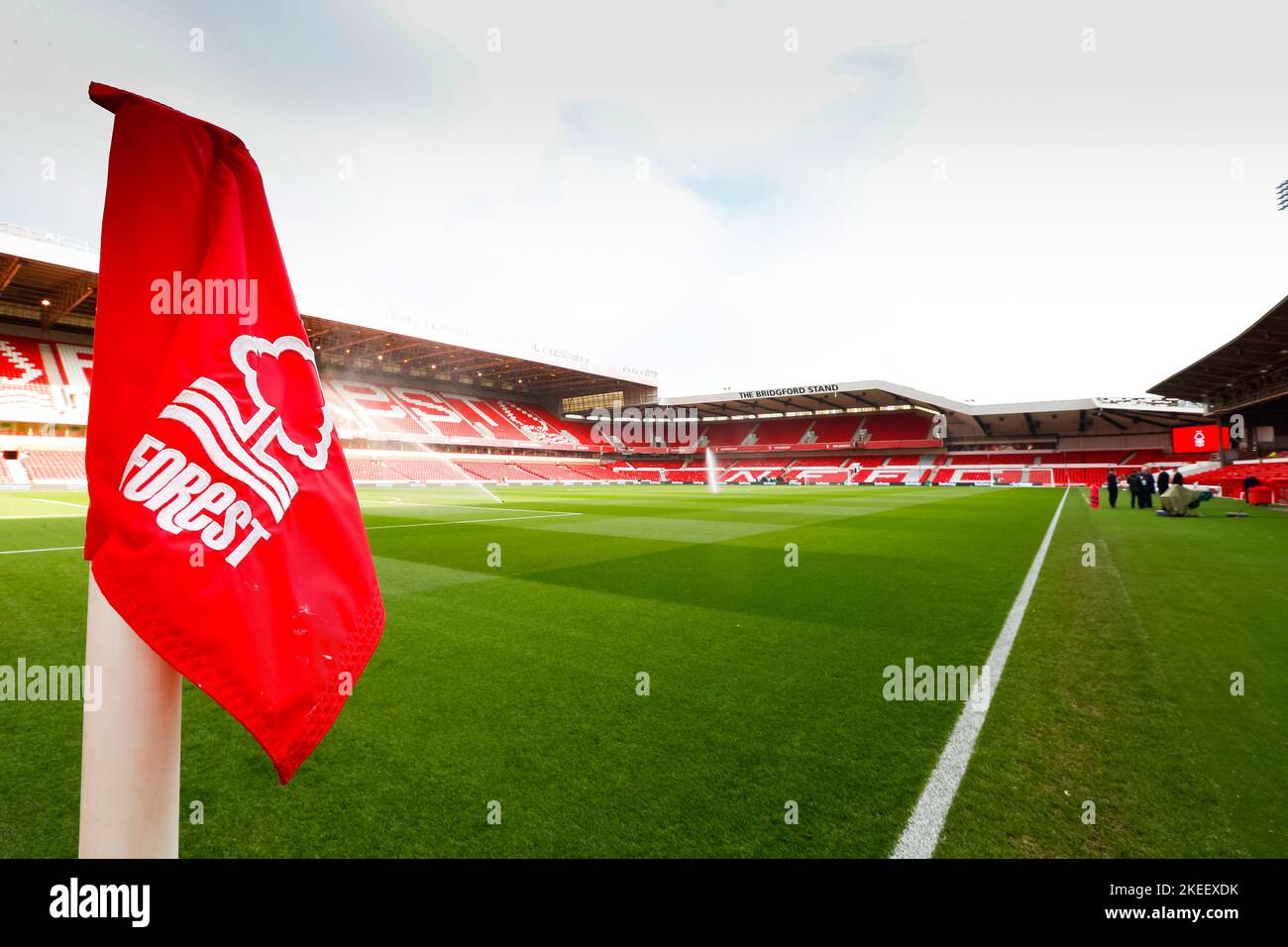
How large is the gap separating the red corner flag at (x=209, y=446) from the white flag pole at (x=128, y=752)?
0.06m

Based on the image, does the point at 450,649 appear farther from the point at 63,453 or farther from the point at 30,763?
the point at 63,453

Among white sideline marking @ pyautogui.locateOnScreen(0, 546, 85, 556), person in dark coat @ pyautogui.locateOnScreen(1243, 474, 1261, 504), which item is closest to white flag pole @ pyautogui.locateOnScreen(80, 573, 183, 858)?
white sideline marking @ pyautogui.locateOnScreen(0, 546, 85, 556)

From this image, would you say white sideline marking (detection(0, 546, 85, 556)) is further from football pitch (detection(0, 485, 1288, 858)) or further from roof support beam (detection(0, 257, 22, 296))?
roof support beam (detection(0, 257, 22, 296))

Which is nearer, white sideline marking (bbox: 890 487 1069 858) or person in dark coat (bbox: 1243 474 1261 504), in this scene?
white sideline marking (bbox: 890 487 1069 858)

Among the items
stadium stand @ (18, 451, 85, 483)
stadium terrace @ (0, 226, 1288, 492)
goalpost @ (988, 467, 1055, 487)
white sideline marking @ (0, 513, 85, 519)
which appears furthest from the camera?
goalpost @ (988, 467, 1055, 487)

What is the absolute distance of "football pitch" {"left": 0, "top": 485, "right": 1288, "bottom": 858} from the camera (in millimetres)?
2191

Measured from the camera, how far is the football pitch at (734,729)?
7.19 feet

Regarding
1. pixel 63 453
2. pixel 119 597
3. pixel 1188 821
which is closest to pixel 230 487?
pixel 119 597

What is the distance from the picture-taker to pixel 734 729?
3111 millimetres

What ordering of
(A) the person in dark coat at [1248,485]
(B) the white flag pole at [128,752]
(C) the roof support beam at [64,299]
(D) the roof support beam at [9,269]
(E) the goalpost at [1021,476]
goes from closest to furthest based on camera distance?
1. (B) the white flag pole at [128,752]
2. (A) the person in dark coat at [1248,485]
3. (D) the roof support beam at [9,269]
4. (C) the roof support beam at [64,299]
5. (E) the goalpost at [1021,476]

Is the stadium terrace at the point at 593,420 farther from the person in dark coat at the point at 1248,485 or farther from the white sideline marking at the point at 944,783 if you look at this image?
the white sideline marking at the point at 944,783

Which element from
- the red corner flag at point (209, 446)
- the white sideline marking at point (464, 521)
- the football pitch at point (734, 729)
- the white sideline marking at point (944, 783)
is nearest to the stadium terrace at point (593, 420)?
the white sideline marking at point (464, 521)

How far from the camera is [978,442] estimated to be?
6031cm

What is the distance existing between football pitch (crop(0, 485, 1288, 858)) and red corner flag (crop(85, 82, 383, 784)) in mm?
1384
